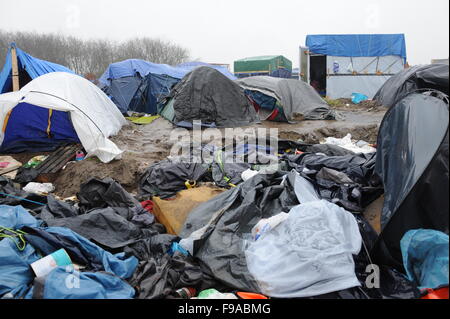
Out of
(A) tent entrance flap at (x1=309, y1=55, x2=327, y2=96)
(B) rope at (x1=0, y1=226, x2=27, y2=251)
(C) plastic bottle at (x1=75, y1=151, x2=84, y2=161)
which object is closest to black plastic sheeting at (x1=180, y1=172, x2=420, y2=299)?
(B) rope at (x1=0, y1=226, x2=27, y2=251)

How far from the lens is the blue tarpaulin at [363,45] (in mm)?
15109

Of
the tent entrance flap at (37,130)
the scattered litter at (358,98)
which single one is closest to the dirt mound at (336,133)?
the tent entrance flap at (37,130)

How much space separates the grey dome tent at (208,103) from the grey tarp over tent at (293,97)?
108cm

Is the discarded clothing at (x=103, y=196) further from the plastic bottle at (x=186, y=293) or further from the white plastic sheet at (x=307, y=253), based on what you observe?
the white plastic sheet at (x=307, y=253)

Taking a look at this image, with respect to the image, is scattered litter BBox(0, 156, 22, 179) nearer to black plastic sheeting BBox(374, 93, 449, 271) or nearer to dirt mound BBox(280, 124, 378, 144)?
dirt mound BBox(280, 124, 378, 144)

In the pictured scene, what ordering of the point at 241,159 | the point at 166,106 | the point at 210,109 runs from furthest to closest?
1. the point at 166,106
2. the point at 210,109
3. the point at 241,159

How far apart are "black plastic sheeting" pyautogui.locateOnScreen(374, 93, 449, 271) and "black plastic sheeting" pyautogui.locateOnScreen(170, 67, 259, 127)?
6504mm

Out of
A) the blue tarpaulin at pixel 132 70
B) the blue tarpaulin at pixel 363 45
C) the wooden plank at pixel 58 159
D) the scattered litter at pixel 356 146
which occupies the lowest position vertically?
the wooden plank at pixel 58 159

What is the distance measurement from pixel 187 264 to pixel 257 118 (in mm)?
7480

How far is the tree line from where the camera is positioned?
2530cm

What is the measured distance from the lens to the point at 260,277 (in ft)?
8.19

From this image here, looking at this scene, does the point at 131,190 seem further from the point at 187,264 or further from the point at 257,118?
the point at 257,118

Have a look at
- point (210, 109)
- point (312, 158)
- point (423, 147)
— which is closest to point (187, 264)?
point (423, 147)

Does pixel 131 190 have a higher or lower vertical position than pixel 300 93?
lower
